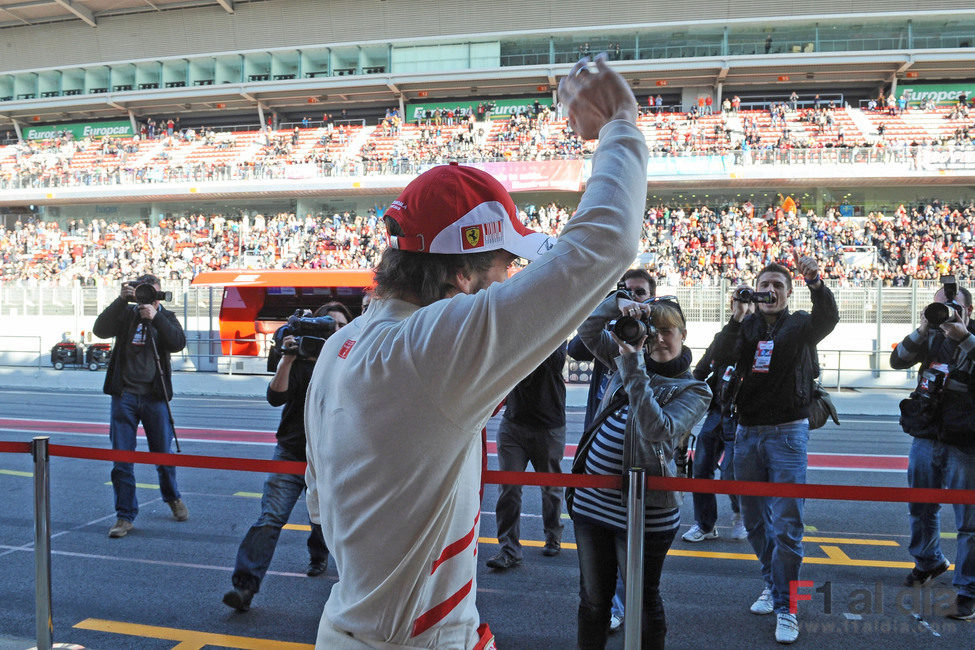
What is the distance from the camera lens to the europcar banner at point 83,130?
4466 centimetres

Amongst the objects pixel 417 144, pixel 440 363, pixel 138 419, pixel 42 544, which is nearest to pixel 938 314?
pixel 440 363

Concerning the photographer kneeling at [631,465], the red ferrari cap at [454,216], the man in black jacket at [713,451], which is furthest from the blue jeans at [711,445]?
the red ferrari cap at [454,216]

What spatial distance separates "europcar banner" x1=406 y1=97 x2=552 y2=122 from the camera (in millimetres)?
39344

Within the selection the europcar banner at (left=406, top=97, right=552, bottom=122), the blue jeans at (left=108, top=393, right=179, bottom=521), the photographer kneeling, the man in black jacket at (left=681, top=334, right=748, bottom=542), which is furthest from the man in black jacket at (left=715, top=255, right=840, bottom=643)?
the europcar banner at (left=406, top=97, right=552, bottom=122)

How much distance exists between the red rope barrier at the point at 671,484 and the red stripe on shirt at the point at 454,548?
164 centimetres

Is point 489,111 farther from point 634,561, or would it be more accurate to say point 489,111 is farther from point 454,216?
point 454,216

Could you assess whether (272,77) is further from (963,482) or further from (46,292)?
(963,482)

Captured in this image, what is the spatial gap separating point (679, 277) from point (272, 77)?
1034 inches

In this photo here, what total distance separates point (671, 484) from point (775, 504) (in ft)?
4.64

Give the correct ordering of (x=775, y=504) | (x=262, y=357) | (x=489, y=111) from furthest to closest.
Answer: (x=489, y=111), (x=262, y=357), (x=775, y=504)

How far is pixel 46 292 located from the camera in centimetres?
2419

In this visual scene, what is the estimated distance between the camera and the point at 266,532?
15.1 feet

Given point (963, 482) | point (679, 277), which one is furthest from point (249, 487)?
A: point (679, 277)

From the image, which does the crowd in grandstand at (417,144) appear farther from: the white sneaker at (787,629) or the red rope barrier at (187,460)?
the red rope barrier at (187,460)
